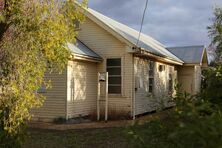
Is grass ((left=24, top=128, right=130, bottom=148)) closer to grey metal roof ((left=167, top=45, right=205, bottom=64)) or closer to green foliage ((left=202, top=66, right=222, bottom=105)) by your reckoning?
green foliage ((left=202, top=66, right=222, bottom=105))

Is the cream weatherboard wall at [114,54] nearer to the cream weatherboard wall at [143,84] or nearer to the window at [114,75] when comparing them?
the window at [114,75]

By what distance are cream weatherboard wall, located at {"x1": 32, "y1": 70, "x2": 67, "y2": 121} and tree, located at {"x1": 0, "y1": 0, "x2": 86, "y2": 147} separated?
21.5ft

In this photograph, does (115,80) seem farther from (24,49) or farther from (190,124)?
(190,124)

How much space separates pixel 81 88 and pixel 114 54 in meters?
2.22

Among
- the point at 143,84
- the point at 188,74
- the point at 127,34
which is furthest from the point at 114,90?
the point at 188,74

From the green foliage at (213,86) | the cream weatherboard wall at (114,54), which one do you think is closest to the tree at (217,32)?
the cream weatherboard wall at (114,54)

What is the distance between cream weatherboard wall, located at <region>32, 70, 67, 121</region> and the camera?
49.8 feet

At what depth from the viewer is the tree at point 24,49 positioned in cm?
795

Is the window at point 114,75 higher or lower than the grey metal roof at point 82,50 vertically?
lower

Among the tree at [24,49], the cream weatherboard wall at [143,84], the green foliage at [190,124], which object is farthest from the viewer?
the cream weatherboard wall at [143,84]

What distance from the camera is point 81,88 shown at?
52.9 ft

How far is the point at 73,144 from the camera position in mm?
9938

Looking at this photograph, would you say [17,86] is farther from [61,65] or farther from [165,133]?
[165,133]

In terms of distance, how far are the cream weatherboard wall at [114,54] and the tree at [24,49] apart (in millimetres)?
8012
